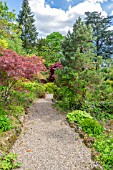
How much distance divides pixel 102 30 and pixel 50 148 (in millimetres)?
21316

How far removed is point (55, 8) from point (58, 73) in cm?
568

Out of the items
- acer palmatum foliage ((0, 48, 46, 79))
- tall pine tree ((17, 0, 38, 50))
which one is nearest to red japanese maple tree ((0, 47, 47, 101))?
acer palmatum foliage ((0, 48, 46, 79))

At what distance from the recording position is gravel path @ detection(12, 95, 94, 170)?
3027 millimetres

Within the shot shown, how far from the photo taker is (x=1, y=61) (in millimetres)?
4523

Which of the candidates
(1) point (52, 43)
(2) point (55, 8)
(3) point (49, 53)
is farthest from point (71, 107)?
(1) point (52, 43)

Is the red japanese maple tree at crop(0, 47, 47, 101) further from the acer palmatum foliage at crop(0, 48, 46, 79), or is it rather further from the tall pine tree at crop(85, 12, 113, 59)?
the tall pine tree at crop(85, 12, 113, 59)

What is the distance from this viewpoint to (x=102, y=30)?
22.4 meters

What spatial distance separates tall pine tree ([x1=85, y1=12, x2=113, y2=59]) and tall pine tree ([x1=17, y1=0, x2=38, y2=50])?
281 inches

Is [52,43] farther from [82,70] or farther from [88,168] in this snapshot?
[88,168]

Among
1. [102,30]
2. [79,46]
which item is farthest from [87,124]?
[102,30]

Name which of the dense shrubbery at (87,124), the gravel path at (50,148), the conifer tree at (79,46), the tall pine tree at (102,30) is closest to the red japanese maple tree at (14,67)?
the gravel path at (50,148)

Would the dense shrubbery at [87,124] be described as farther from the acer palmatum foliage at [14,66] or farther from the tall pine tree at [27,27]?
the tall pine tree at [27,27]

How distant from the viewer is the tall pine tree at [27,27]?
22241mm

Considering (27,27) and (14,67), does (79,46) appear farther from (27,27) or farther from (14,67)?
(27,27)
